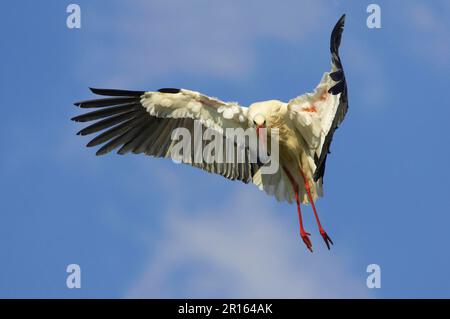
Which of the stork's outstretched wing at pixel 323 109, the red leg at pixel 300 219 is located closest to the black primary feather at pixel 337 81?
the stork's outstretched wing at pixel 323 109

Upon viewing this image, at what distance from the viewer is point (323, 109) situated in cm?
1627

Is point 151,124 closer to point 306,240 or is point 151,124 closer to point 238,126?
point 238,126

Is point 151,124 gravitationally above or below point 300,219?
above

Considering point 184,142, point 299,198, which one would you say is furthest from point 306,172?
point 184,142

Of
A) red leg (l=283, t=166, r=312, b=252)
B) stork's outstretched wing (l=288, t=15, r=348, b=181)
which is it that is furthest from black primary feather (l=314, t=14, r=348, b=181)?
→ red leg (l=283, t=166, r=312, b=252)

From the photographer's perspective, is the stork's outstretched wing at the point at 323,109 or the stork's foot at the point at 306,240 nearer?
the stork's outstretched wing at the point at 323,109

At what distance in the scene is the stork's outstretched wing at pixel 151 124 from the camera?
17.4 metres

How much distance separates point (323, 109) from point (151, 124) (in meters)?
3.00

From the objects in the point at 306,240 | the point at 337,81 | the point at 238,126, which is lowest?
the point at 306,240

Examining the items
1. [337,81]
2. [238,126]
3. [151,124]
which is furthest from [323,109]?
[151,124]

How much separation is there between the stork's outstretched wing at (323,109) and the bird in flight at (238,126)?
1 cm

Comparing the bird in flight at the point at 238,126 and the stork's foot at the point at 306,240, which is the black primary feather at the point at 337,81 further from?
Result: the stork's foot at the point at 306,240

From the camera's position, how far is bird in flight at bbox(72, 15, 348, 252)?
54.0 feet

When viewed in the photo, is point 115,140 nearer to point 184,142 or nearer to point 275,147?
point 184,142
